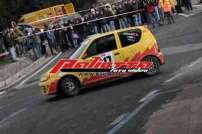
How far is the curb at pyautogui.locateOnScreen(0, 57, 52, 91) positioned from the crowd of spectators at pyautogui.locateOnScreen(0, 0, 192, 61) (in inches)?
59.5

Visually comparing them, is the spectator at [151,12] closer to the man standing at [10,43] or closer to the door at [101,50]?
the man standing at [10,43]

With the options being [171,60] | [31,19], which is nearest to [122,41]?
[171,60]

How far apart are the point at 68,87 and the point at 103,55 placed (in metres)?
1.39

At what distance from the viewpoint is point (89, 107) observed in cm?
1719

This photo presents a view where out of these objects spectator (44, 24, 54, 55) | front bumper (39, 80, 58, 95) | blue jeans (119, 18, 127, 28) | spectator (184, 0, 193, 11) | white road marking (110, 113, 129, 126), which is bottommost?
spectator (184, 0, 193, 11)

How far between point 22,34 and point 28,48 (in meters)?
2.27

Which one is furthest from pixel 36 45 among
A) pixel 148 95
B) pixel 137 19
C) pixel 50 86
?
pixel 148 95

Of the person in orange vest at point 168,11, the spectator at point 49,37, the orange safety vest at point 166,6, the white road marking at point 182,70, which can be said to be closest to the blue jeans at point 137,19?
the person in orange vest at point 168,11

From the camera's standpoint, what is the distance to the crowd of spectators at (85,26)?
37.3 meters

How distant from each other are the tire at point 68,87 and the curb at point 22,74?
8544 millimetres

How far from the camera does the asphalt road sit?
48.0 feet

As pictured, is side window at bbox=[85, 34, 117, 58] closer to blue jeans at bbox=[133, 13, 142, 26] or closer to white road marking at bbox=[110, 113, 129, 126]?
white road marking at bbox=[110, 113, 129, 126]

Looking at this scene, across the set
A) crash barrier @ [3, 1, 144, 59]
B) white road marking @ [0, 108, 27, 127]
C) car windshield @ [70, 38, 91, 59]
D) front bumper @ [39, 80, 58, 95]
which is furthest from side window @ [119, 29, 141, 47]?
crash barrier @ [3, 1, 144, 59]

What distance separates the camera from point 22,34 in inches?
1555
